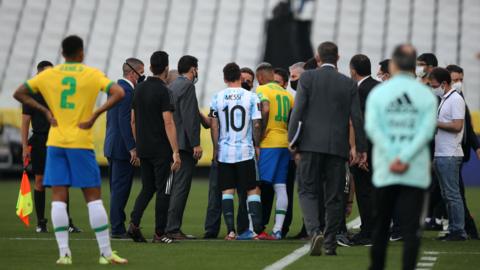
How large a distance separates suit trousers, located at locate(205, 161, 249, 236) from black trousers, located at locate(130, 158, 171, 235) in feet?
3.83

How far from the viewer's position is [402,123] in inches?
364

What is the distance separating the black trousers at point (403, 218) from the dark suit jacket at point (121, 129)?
18.0 ft

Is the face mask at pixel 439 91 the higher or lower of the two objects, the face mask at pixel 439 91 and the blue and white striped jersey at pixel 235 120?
the higher

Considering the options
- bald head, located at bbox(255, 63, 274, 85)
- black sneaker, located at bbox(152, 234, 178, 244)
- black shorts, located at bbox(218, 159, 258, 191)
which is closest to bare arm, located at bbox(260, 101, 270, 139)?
bald head, located at bbox(255, 63, 274, 85)

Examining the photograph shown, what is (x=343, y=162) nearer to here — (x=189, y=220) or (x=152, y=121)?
(x=152, y=121)

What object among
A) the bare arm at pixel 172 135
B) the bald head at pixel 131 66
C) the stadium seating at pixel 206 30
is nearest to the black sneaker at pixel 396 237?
the bare arm at pixel 172 135

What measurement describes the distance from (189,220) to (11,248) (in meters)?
5.09

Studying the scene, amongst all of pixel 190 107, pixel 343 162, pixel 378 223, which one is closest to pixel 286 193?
pixel 190 107

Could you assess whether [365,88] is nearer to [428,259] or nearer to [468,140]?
[468,140]

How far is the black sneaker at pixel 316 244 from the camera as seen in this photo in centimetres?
1209

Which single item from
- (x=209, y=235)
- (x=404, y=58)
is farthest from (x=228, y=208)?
(x=404, y=58)

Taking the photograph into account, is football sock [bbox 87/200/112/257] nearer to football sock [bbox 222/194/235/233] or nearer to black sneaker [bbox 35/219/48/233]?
football sock [bbox 222/194/235/233]

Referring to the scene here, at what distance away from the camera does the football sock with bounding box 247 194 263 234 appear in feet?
47.4

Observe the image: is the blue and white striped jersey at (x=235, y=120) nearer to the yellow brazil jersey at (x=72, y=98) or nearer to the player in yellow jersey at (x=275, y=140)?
the player in yellow jersey at (x=275, y=140)
